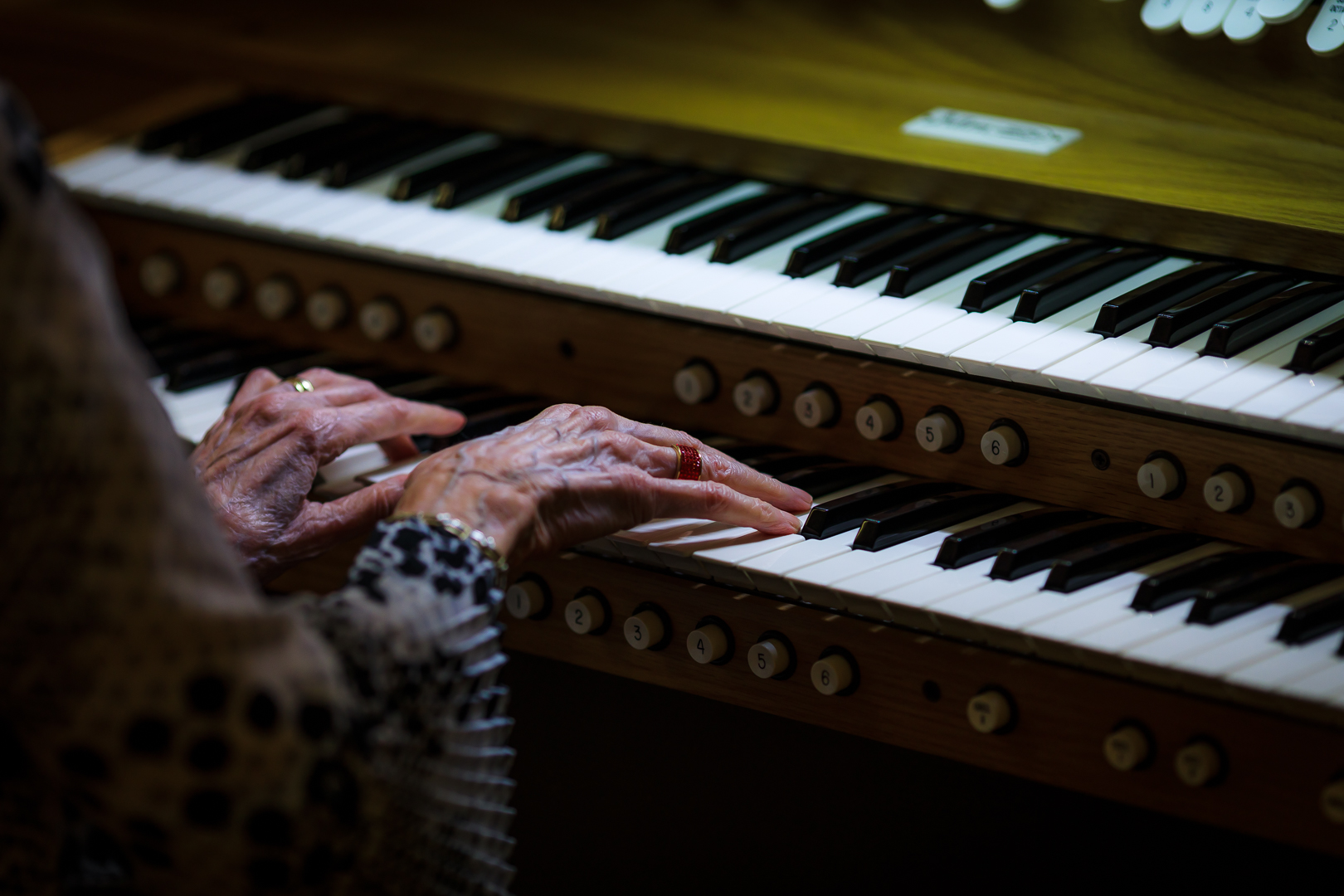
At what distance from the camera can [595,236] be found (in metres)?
1.83

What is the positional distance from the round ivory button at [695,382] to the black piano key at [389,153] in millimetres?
653

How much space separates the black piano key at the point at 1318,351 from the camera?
1.37m

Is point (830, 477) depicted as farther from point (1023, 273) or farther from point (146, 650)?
point (146, 650)

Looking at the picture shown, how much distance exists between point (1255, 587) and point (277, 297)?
1353 mm


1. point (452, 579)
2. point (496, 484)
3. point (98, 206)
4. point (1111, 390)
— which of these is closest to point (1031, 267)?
point (1111, 390)

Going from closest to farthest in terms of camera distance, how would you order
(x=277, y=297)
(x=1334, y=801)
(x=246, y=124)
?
1. (x=1334, y=801)
2. (x=277, y=297)
3. (x=246, y=124)

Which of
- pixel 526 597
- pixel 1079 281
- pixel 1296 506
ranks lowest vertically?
pixel 526 597

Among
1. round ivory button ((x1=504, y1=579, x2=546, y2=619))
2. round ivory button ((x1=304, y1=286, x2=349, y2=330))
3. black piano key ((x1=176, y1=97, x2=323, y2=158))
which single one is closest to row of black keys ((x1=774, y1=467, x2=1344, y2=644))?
round ivory button ((x1=504, y1=579, x2=546, y2=619))

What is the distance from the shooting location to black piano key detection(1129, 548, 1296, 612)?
130 cm

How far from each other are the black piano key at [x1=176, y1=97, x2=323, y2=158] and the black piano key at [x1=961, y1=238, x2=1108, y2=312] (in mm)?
1253

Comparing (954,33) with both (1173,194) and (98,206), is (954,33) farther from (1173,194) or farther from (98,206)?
(98,206)

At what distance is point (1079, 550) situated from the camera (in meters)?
1.40

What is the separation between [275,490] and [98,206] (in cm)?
84

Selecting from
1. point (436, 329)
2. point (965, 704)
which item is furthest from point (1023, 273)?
point (436, 329)
